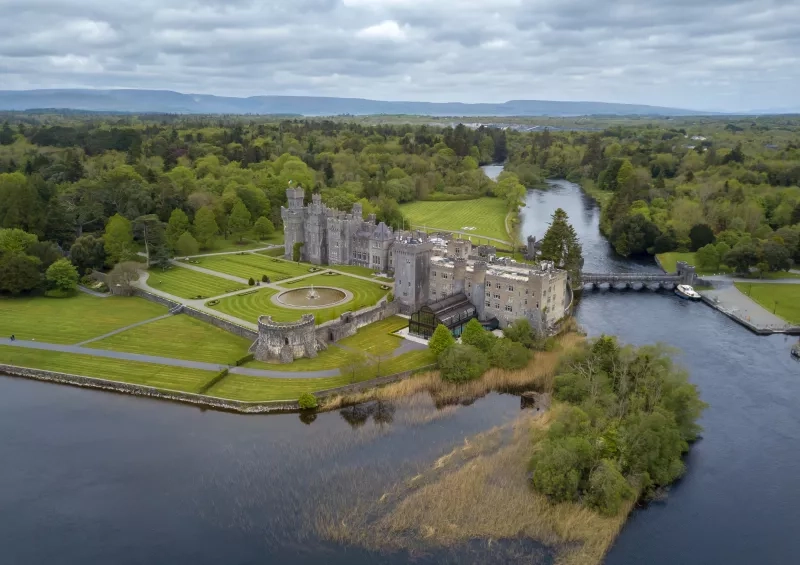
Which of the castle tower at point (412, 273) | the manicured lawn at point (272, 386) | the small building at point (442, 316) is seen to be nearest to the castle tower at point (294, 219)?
the castle tower at point (412, 273)

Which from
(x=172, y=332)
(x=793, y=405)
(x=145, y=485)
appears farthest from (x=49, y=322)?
(x=793, y=405)

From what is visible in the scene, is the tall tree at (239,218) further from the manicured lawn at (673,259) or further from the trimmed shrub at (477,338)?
the manicured lawn at (673,259)

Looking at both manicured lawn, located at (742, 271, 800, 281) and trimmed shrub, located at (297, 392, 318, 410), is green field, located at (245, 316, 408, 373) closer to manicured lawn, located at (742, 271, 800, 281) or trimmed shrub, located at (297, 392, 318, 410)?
trimmed shrub, located at (297, 392, 318, 410)

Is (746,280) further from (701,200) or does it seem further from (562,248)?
(701,200)

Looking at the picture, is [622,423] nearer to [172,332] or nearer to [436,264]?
[436,264]

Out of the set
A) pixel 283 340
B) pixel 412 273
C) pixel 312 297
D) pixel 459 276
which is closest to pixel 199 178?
pixel 312 297

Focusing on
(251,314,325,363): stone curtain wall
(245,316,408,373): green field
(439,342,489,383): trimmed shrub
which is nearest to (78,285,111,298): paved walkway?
(251,314,325,363): stone curtain wall
